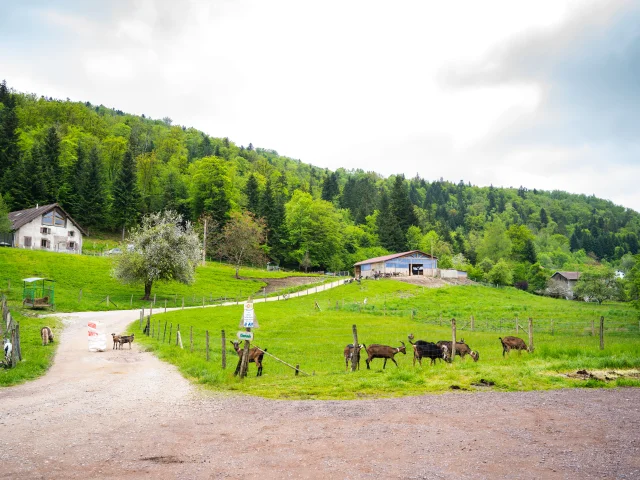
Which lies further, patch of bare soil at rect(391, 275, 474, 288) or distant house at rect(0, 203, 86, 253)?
patch of bare soil at rect(391, 275, 474, 288)

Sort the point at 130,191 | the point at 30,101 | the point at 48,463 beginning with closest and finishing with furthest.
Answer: the point at 48,463
the point at 130,191
the point at 30,101

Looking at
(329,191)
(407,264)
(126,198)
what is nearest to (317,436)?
(407,264)

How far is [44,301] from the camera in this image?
137 feet

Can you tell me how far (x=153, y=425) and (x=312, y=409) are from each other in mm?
3895

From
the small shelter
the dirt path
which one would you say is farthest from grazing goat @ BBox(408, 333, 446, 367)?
the small shelter

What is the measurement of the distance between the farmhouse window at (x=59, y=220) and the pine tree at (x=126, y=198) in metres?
18.0

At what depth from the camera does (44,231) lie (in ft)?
234

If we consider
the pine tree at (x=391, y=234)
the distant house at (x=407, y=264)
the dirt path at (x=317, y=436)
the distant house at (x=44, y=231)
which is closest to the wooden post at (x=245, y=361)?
the dirt path at (x=317, y=436)

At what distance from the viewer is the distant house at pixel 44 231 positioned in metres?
68.5

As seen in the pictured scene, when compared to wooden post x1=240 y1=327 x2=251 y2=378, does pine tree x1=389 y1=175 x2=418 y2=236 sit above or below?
above

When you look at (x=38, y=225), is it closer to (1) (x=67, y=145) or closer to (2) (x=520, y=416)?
(1) (x=67, y=145)

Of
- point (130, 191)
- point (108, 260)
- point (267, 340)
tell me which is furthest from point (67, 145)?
point (267, 340)

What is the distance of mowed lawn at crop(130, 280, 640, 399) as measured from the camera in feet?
48.0

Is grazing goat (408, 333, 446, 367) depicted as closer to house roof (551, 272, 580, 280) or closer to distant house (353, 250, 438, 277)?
distant house (353, 250, 438, 277)
